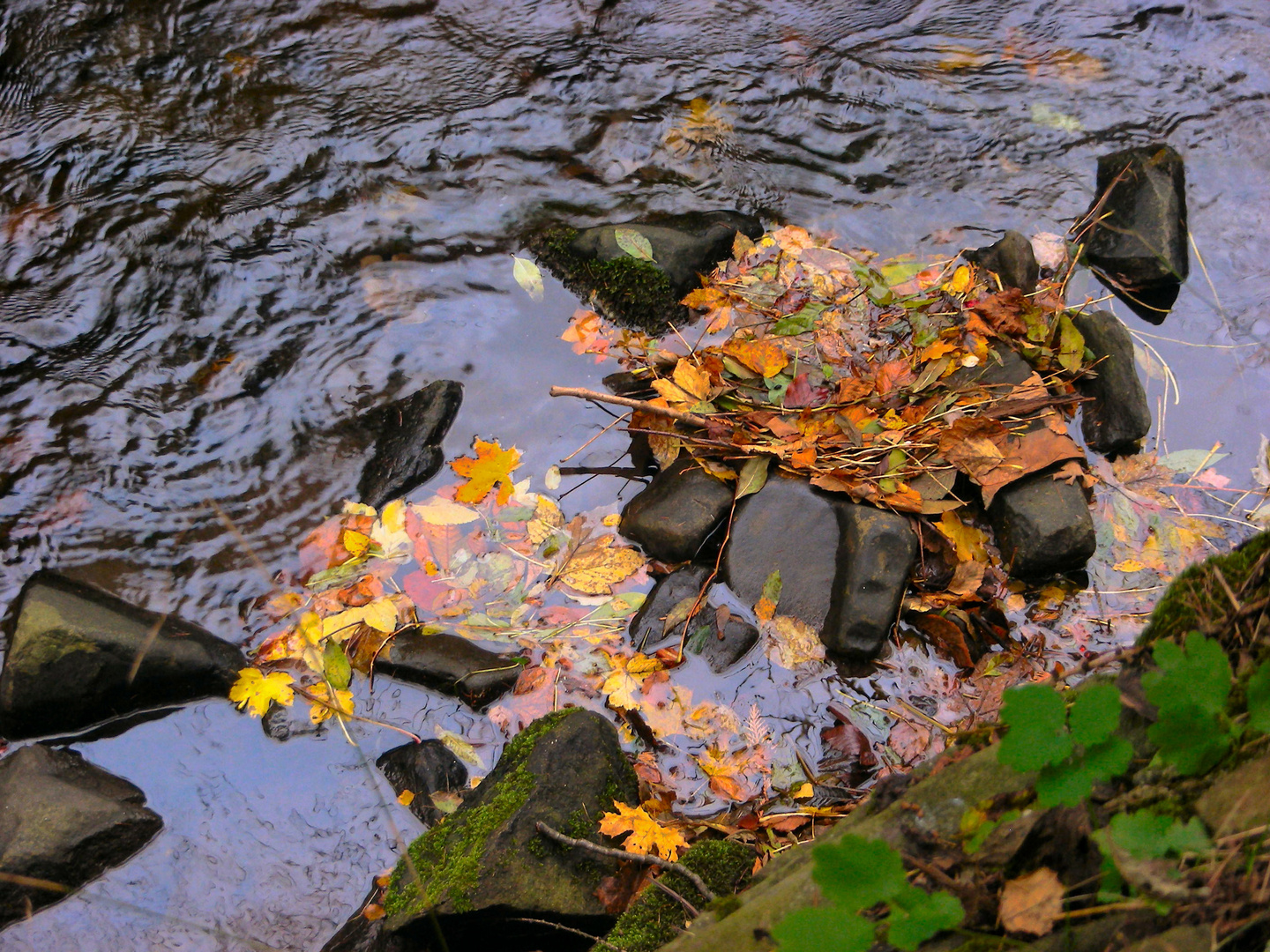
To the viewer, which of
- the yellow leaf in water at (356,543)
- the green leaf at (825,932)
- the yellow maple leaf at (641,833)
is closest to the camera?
the green leaf at (825,932)

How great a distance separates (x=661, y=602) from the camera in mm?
3012

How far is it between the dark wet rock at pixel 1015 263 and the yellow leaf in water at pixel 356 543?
3148 mm

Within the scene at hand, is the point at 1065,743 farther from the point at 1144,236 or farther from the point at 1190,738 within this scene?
the point at 1144,236

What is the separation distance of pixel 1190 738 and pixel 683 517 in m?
1.96

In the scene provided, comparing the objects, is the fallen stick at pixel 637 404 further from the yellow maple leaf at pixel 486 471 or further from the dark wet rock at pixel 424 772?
the dark wet rock at pixel 424 772

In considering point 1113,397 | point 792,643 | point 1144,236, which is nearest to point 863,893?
point 792,643

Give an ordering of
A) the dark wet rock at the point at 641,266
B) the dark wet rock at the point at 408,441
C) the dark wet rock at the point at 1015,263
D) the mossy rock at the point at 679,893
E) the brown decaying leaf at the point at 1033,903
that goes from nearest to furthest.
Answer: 1. the brown decaying leaf at the point at 1033,903
2. the mossy rock at the point at 679,893
3. the dark wet rock at the point at 408,441
4. the dark wet rock at the point at 1015,263
5. the dark wet rock at the point at 641,266

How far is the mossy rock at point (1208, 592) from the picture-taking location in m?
1.58

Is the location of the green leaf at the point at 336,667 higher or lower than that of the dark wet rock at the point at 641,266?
lower

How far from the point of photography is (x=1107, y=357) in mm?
3400

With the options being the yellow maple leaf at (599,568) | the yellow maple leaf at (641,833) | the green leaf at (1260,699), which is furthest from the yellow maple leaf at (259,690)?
the green leaf at (1260,699)

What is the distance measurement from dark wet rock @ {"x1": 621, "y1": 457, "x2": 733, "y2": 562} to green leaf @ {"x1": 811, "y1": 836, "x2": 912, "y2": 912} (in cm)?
187

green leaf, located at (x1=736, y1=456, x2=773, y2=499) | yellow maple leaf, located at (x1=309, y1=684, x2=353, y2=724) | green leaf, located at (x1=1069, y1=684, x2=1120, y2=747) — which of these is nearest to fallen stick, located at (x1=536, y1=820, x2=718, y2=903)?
yellow maple leaf, located at (x1=309, y1=684, x2=353, y2=724)

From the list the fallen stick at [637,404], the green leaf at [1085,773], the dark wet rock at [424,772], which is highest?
the green leaf at [1085,773]
